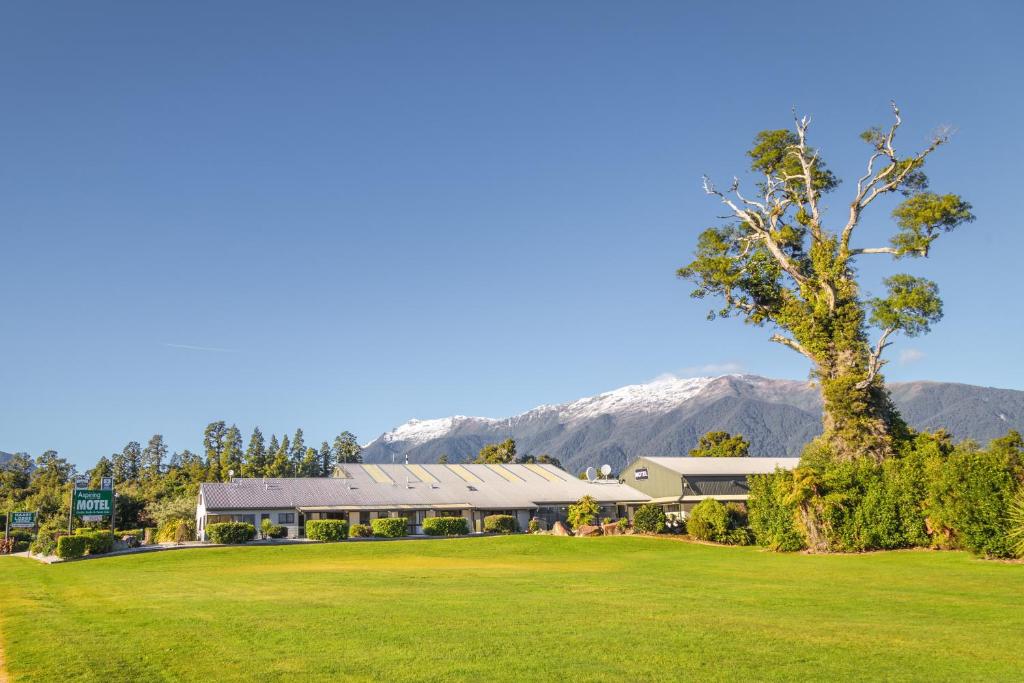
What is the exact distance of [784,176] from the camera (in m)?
49.8

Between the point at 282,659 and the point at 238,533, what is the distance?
39926mm

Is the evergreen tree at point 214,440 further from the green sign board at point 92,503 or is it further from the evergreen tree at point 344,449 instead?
the green sign board at point 92,503

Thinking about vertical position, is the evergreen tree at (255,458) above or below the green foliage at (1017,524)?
above

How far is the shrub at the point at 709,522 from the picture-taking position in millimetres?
46188

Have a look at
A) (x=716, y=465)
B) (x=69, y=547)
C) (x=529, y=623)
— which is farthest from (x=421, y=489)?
(x=529, y=623)

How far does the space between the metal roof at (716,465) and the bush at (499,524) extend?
60.1 feet

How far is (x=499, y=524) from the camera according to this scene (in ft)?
189

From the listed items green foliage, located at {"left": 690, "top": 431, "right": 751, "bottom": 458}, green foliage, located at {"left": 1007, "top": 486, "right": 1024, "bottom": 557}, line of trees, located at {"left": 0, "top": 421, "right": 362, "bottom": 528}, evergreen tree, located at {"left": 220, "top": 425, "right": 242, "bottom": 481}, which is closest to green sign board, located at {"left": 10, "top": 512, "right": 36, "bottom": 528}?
line of trees, located at {"left": 0, "top": 421, "right": 362, "bottom": 528}

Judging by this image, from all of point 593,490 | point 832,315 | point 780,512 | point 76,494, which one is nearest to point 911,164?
point 832,315

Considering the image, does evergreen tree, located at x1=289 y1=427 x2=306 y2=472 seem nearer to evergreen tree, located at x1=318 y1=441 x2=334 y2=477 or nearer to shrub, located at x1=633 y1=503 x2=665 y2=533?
evergreen tree, located at x1=318 y1=441 x2=334 y2=477

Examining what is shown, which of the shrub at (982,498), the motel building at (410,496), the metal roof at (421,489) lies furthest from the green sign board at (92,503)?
the shrub at (982,498)

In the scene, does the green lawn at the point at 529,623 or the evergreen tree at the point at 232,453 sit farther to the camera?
the evergreen tree at the point at 232,453

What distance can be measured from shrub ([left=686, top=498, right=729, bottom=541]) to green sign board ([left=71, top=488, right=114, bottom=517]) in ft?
126

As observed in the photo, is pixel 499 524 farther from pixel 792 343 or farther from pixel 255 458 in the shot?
pixel 255 458
